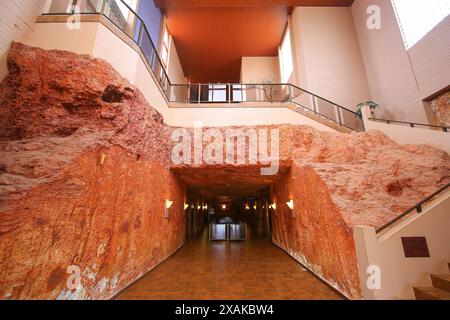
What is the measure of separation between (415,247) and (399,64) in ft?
30.5

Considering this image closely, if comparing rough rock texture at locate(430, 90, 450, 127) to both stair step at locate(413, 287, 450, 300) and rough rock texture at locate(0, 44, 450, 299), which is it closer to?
rough rock texture at locate(0, 44, 450, 299)

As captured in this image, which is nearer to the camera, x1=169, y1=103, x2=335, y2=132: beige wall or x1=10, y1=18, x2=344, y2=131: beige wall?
x1=10, y1=18, x2=344, y2=131: beige wall

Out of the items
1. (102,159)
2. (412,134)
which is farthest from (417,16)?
(102,159)

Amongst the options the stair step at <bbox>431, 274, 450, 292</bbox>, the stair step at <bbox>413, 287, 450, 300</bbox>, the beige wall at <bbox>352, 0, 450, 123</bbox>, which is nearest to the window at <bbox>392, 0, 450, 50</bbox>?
the beige wall at <bbox>352, 0, 450, 123</bbox>

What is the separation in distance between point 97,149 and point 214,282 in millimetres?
4037

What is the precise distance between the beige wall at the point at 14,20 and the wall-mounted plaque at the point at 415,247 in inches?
301

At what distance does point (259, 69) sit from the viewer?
1492cm

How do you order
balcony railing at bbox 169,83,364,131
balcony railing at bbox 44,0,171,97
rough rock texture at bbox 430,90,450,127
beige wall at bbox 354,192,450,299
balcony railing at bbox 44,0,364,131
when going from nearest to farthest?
beige wall at bbox 354,192,450,299 → balcony railing at bbox 44,0,171,97 → balcony railing at bbox 44,0,364,131 → rough rock texture at bbox 430,90,450,127 → balcony railing at bbox 169,83,364,131

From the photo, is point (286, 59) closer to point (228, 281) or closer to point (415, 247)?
point (415, 247)

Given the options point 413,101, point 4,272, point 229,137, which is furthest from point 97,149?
point 413,101

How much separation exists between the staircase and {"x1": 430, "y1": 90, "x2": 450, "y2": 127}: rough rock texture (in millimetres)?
6827

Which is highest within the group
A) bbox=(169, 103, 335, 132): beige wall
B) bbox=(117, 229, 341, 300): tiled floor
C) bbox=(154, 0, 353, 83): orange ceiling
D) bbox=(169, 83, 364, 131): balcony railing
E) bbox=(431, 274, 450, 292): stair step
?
bbox=(154, 0, 353, 83): orange ceiling

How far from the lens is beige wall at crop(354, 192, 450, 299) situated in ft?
10.1
